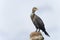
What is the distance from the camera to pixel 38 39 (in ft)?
32.8

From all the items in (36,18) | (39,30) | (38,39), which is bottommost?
(38,39)

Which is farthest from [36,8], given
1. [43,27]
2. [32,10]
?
[43,27]

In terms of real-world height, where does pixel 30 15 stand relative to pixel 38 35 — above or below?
above

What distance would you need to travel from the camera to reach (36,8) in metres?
11.0

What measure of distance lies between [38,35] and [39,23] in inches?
57.2

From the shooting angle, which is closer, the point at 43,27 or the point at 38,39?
the point at 38,39

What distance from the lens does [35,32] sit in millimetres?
10250

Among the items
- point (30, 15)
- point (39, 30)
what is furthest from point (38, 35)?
point (30, 15)

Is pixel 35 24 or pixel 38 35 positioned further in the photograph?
pixel 35 24

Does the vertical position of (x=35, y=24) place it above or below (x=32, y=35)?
above

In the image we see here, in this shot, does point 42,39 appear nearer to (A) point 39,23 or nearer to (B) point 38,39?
(B) point 38,39

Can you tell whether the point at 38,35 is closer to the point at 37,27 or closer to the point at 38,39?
the point at 38,39

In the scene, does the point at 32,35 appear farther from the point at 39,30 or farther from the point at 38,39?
the point at 39,30

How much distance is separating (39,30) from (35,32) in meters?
0.84
